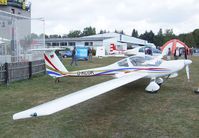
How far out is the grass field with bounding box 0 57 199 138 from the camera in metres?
5.75

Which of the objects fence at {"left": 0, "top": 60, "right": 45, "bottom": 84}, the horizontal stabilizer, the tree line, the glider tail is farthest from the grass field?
the tree line

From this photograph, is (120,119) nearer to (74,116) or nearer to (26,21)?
(74,116)

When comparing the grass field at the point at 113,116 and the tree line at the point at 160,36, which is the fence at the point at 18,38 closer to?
the grass field at the point at 113,116

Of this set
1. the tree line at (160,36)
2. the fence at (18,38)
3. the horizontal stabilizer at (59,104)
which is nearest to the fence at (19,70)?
the fence at (18,38)

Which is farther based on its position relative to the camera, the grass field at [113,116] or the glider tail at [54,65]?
the glider tail at [54,65]

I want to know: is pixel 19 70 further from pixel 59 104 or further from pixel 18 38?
pixel 59 104

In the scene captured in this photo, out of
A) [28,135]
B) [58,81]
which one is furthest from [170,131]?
[58,81]

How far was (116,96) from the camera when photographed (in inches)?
376

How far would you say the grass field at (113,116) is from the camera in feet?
18.9

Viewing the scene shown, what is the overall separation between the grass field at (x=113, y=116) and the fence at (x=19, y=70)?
5.45 ft

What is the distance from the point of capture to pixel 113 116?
696 centimetres

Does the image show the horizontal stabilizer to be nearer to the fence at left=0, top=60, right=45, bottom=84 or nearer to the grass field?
the grass field

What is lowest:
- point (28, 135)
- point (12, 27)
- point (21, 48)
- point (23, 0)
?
point (28, 135)

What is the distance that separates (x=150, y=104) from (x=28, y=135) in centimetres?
413
